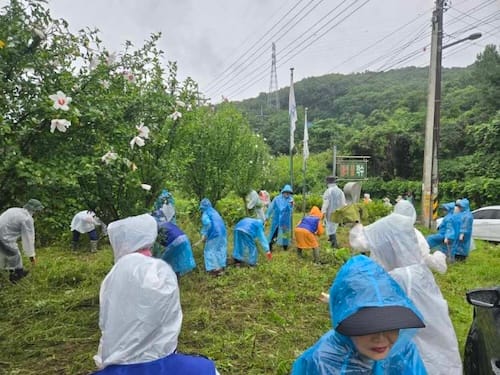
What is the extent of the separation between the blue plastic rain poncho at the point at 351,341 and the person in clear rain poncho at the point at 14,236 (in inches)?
230

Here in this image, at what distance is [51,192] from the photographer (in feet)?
11.5

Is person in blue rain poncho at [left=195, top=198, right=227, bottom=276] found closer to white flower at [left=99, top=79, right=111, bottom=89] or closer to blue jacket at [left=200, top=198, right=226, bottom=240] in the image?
blue jacket at [left=200, top=198, right=226, bottom=240]

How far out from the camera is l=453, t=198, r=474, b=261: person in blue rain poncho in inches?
320

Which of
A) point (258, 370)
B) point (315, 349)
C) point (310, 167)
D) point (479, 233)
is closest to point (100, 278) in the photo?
point (258, 370)

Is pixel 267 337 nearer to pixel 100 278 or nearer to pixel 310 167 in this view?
pixel 100 278

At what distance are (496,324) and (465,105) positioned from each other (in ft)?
108

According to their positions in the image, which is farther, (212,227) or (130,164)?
(212,227)

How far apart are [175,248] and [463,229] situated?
239 inches

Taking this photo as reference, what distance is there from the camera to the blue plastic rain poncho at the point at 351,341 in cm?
141

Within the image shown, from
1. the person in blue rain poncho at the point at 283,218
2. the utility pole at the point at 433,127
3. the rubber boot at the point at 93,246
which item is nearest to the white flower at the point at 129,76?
the person in blue rain poncho at the point at 283,218

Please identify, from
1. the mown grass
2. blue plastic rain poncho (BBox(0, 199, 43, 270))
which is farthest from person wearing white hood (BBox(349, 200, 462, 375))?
blue plastic rain poncho (BBox(0, 199, 43, 270))

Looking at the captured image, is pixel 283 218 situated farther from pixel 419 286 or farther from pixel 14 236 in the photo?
pixel 419 286

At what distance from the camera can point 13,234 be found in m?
6.46

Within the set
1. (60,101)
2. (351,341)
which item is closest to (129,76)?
(60,101)
